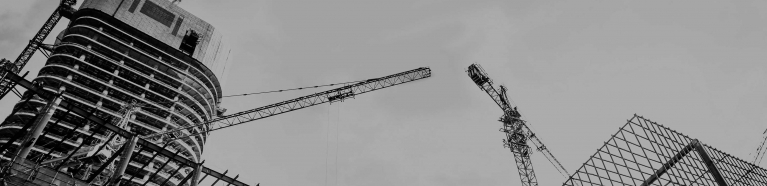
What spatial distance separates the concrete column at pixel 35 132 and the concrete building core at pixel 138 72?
38320mm

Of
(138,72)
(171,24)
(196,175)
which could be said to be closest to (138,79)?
(138,72)

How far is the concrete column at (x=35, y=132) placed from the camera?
26.7 meters

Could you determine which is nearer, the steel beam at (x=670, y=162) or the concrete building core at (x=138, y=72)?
the steel beam at (x=670, y=162)

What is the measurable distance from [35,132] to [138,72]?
48.9 m

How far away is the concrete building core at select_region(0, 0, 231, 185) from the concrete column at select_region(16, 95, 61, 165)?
38320 millimetres

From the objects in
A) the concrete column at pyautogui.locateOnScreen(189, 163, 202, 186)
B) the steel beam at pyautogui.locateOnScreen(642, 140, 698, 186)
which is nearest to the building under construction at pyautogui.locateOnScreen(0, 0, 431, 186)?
the concrete column at pyautogui.locateOnScreen(189, 163, 202, 186)

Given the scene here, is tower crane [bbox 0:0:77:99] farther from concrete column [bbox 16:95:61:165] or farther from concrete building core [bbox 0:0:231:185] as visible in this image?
concrete column [bbox 16:95:61:165]

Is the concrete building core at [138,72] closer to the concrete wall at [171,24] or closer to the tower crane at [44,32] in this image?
the concrete wall at [171,24]

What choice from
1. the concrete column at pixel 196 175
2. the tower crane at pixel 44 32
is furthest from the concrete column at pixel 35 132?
the tower crane at pixel 44 32

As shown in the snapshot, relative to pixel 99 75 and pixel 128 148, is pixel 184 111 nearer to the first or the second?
pixel 99 75

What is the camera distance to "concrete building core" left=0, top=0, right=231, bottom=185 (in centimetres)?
6562

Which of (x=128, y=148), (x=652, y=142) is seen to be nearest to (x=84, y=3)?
(x=128, y=148)

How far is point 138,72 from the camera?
238 ft

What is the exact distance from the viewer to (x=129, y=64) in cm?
7425
